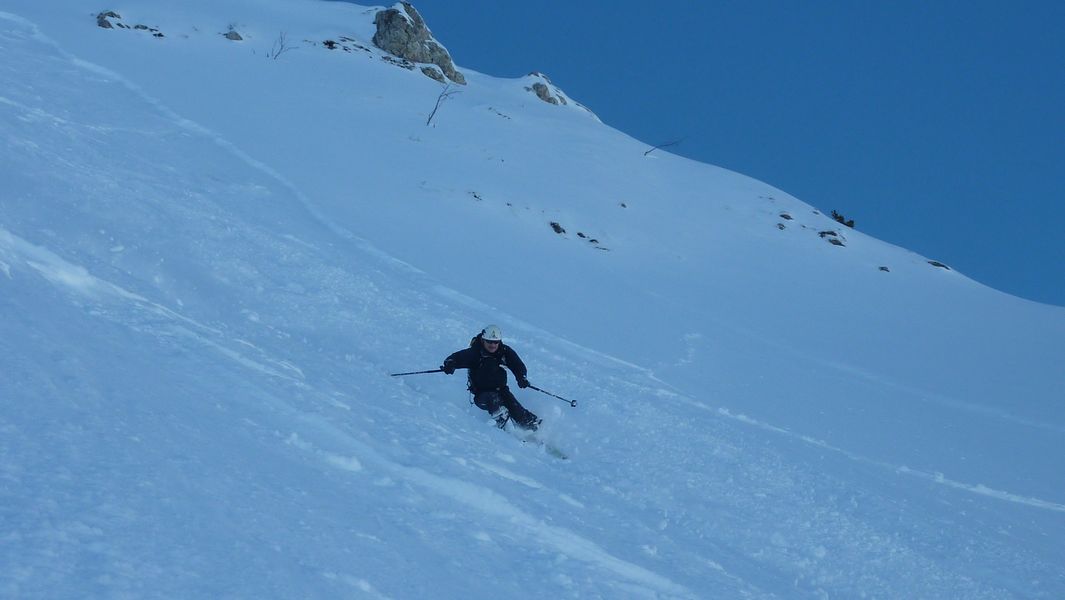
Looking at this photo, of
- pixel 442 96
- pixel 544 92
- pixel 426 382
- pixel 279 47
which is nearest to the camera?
pixel 426 382

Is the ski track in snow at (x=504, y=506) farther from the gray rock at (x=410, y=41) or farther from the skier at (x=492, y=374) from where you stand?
the gray rock at (x=410, y=41)

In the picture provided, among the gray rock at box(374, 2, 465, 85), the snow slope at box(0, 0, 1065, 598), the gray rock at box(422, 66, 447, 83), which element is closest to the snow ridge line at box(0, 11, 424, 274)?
the snow slope at box(0, 0, 1065, 598)

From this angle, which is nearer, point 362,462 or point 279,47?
point 362,462

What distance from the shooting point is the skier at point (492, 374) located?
26.5ft

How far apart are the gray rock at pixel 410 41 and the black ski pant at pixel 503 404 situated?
3058 cm

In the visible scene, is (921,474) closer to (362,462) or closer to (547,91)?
→ (362,462)

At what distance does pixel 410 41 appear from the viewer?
37.1 metres

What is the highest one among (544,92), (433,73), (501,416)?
(544,92)

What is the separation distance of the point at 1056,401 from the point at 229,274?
1435cm

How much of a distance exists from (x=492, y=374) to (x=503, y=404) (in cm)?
34

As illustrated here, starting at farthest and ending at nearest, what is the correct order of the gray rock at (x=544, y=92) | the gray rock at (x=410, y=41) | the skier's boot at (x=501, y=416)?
the gray rock at (x=544, y=92), the gray rock at (x=410, y=41), the skier's boot at (x=501, y=416)

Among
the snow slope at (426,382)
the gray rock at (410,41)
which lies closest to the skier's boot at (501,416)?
the snow slope at (426,382)

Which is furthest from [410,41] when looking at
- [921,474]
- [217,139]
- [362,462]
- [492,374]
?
[362,462]

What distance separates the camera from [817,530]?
7082mm
